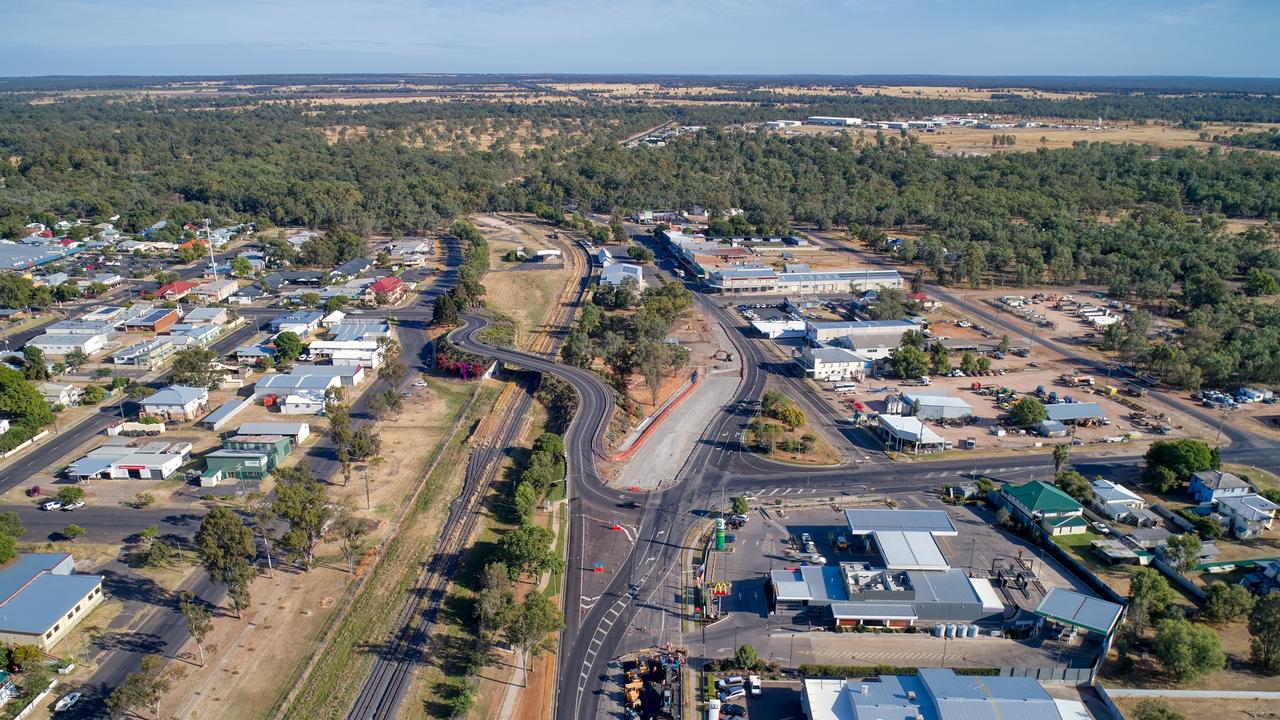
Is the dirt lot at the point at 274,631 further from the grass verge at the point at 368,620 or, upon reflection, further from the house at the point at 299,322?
the house at the point at 299,322

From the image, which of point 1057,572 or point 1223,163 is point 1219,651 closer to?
point 1057,572

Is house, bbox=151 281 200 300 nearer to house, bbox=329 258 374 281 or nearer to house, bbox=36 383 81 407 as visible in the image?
house, bbox=329 258 374 281

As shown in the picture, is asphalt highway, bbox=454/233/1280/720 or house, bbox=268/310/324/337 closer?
asphalt highway, bbox=454/233/1280/720

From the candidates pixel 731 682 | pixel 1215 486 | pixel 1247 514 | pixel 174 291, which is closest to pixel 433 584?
pixel 731 682

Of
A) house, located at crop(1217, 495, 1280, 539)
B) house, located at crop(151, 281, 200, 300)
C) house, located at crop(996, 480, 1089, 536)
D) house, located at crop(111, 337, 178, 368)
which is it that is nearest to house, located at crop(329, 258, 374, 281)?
house, located at crop(151, 281, 200, 300)

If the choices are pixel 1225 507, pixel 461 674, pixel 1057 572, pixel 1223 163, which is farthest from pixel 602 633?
pixel 1223 163

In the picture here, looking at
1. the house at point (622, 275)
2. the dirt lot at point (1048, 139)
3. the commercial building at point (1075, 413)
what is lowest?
the commercial building at point (1075, 413)

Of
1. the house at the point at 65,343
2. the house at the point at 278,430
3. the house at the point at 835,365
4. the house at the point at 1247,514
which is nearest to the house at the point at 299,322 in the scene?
the house at the point at 65,343
